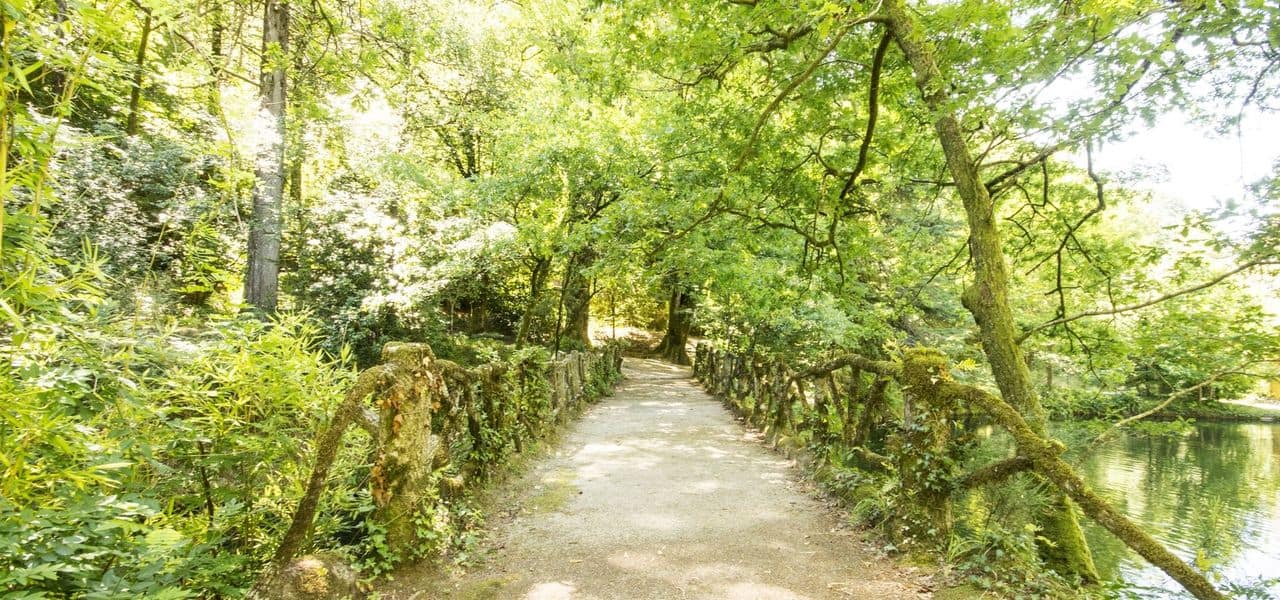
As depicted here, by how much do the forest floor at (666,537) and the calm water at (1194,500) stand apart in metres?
1.89

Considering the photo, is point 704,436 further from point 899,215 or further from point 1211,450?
point 1211,450

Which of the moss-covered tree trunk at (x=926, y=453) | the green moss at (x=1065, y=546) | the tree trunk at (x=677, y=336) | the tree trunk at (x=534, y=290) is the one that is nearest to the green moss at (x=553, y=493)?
the moss-covered tree trunk at (x=926, y=453)

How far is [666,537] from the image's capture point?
14.7ft

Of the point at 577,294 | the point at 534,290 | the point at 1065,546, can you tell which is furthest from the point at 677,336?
the point at 1065,546

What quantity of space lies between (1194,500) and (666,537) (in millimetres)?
A: 11720

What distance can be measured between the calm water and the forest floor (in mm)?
1891

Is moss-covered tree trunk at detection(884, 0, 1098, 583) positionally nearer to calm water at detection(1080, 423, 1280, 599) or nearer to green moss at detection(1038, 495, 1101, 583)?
green moss at detection(1038, 495, 1101, 583)

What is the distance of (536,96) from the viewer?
39.0 ft

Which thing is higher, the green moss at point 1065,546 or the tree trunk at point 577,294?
the tree trunk at point 577,294

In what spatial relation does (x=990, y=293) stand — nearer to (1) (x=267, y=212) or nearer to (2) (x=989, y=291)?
(2) (x=989, y=291)

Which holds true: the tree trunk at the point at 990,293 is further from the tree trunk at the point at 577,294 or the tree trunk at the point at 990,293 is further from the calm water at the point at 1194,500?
the tree trunk at the point at 577,294

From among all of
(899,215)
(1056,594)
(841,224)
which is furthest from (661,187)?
(1056,594)

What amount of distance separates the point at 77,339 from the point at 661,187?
6.67 m

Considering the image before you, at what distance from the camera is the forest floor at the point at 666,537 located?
3.62 m
